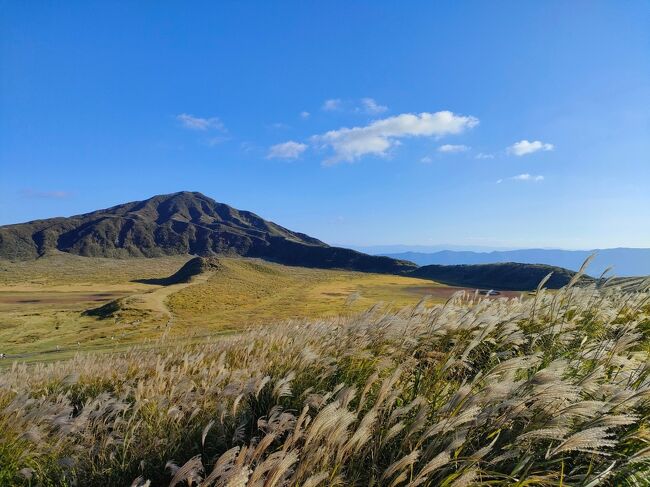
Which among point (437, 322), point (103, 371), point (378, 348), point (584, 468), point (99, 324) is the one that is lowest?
point (99, 324)

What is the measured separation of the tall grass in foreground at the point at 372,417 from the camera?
2.64 metres

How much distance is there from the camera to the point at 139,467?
3.67m

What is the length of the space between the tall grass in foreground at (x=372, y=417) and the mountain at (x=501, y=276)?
9463 cm

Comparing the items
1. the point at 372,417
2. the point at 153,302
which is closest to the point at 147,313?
the point at 153,302

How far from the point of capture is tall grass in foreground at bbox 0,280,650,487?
2.64m

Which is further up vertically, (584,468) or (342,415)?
(342,415)

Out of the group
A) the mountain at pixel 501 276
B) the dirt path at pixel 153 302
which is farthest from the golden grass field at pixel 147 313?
the mountain at pixel 501 276

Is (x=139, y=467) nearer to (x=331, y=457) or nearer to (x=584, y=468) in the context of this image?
(x=331, y=457)

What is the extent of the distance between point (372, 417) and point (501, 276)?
402 feet

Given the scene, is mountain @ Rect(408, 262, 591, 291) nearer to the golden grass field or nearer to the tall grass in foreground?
the golden grass field

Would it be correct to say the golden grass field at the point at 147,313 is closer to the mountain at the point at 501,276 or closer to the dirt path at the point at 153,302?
the dirt path at the point at 153,302

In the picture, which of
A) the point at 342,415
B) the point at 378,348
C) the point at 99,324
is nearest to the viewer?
the point at 342,415

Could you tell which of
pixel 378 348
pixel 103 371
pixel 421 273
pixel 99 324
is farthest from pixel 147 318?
pixel 421 273

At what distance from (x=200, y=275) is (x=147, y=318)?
4405 centimetres
